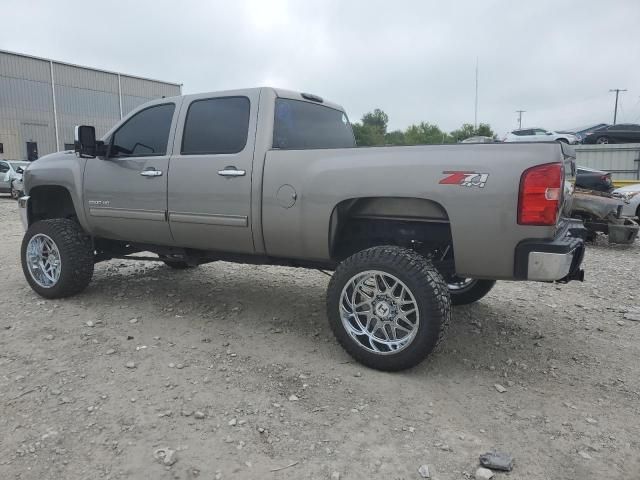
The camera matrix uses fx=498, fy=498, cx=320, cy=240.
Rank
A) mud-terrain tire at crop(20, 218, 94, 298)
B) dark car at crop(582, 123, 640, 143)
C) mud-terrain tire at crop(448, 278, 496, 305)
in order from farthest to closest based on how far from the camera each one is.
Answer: dark car at crop(582, 123, 640, 143) < mud-terrain tire at crop(20, 218, 94, 298) < mud-terrain tire at crop(448, 278, 496, 305)

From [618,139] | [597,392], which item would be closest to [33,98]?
[618,139]

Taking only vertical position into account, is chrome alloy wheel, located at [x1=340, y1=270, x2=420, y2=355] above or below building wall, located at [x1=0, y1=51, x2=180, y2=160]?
below

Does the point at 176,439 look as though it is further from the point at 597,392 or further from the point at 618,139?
the point at 618,139

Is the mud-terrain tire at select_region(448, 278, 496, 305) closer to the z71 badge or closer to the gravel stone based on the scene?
the z71 badge

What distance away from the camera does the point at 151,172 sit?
434 cm

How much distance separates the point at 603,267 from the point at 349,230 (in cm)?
509

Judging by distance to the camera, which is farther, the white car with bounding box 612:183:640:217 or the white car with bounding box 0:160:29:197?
the white car with bounding box 0:160:29:197

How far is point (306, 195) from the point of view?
140 inches

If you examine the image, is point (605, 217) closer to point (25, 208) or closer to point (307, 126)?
point (307, 126)

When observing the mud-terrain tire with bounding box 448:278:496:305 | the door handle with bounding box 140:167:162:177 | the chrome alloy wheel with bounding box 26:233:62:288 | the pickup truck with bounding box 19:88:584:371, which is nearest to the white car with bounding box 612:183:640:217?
the mud-terrain tire with bounding box 448:278:496:305

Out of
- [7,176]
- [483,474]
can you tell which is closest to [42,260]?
[483,474]

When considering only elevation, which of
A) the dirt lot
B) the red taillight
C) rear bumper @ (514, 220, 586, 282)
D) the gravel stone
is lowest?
the gravel stone

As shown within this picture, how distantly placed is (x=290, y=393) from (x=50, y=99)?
48.4 metres

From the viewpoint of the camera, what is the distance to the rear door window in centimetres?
400
